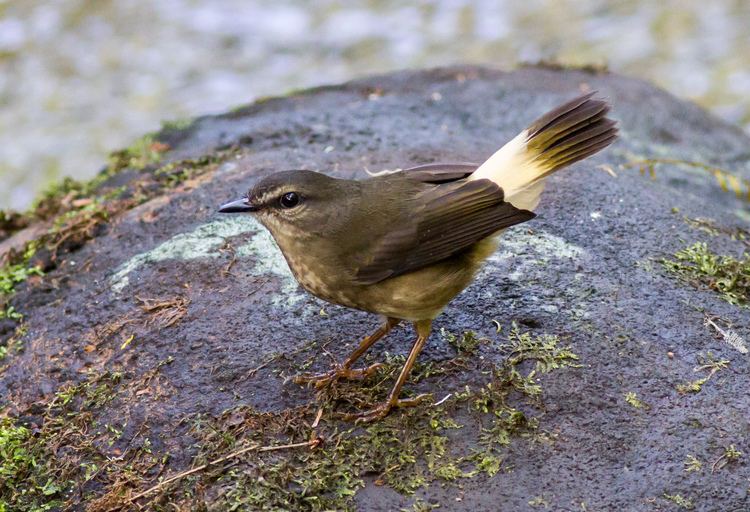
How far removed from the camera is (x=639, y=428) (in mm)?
3713

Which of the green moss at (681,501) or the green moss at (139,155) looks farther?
the green moss at (139,155)

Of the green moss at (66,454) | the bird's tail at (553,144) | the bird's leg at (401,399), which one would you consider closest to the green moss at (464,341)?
the bird's leg at (401,399)

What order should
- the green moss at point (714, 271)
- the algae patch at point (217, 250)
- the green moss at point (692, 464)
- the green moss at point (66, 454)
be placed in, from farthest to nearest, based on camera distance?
the algae patch at point (217, 250) → the green moss at point (714, 271) → the green moss at point (66, 454) → the green moss at point (692, 464)

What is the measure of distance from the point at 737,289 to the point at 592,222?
2.76 feet

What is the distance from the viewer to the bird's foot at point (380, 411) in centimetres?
382

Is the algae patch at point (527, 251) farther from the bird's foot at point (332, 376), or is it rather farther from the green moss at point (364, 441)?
A: the bird's foot at point (332, 376)

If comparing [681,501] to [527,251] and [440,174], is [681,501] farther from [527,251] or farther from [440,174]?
[440,174]

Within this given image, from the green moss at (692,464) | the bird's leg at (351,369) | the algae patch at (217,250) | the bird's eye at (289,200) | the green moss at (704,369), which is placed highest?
the bird's eye at (289,200)

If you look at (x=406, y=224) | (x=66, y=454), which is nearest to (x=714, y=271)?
(x=406, y=224)

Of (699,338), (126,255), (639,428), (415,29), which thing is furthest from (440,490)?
(415,29)

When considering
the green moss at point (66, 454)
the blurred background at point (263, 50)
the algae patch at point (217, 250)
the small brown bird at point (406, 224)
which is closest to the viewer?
the green moss at point (66, 454)

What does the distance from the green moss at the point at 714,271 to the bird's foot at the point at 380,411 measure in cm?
167

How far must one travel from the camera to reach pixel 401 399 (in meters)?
3.92

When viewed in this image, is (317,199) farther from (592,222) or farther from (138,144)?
(138,144)
